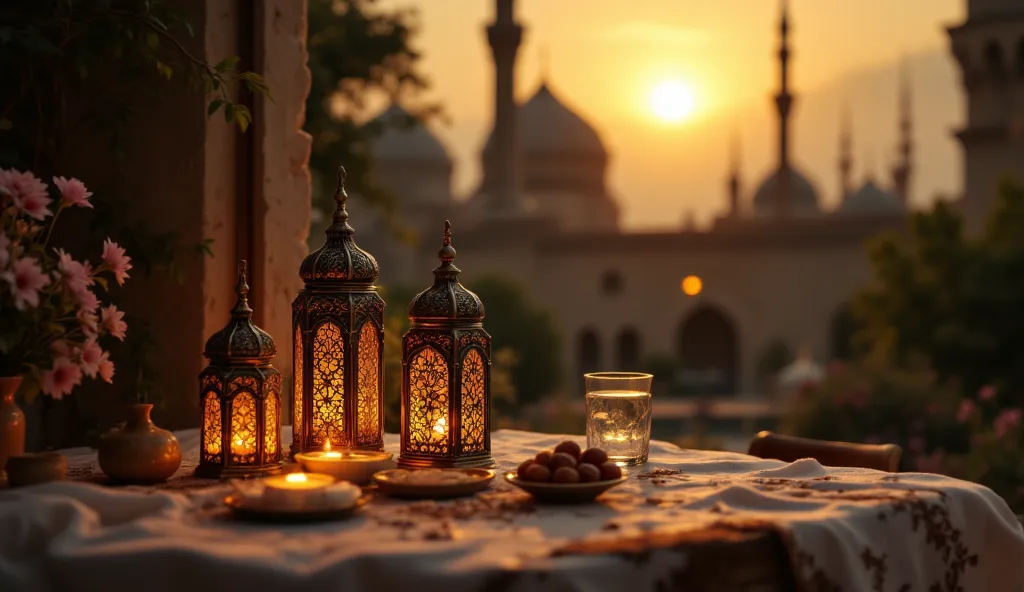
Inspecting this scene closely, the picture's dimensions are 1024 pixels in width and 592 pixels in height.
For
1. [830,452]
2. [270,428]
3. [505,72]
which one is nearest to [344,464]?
[270,428]

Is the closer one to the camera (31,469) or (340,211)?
(31,469)

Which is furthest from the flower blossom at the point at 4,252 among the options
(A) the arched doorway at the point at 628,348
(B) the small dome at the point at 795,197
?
(B) the small dome at the point at 795,197

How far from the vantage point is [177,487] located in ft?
7.84

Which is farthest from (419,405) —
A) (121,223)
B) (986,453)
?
(986,453)

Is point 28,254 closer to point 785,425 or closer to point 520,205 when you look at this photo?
point 785,425

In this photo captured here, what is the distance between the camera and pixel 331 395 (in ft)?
8.62

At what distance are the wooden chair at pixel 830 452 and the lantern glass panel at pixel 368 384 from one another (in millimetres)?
1122

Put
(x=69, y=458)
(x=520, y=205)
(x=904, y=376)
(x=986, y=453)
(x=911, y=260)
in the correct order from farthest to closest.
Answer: (x=520, y=205) < (x=911, y=260) < (x=904, y=376) < (x=986, y=453) < (x=69, y=458)

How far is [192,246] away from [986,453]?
15.0ft

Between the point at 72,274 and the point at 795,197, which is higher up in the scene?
the point at 795,197

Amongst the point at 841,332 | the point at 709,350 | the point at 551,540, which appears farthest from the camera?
the point at 709,350

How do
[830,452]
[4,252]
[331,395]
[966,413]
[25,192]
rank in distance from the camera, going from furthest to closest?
[966,413] → [830,452] → [331,395] → [25,192] → [4,252]

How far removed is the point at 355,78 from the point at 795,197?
2621 cm

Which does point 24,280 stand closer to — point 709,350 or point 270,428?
point 270,428
